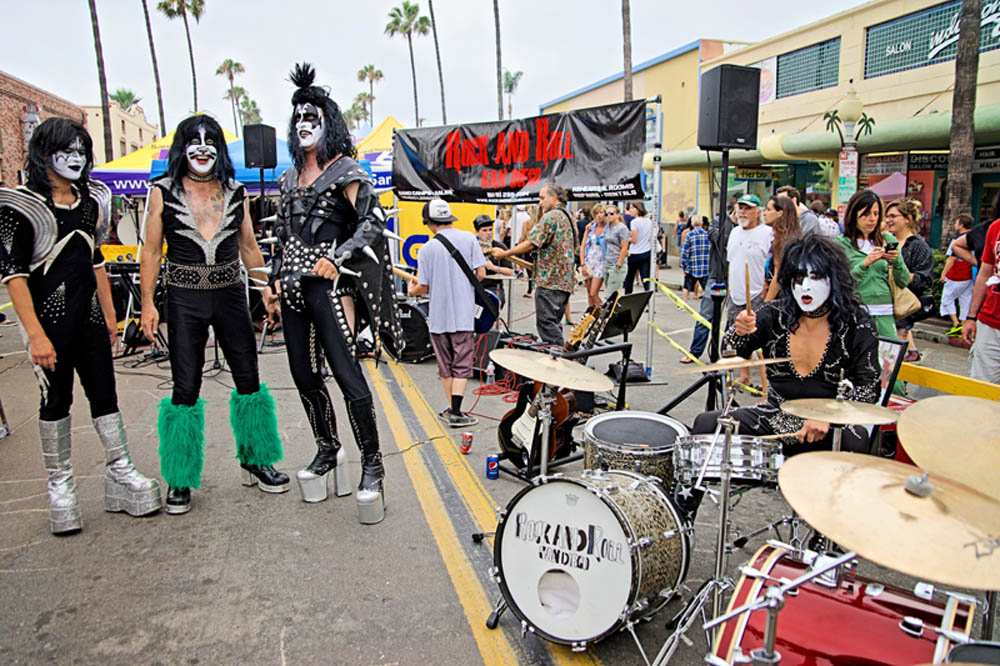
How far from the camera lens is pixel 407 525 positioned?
13.7 ft

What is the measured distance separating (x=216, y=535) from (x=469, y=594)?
156cm

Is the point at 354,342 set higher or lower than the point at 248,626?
higher

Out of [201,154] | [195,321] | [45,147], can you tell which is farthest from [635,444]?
[45,147]

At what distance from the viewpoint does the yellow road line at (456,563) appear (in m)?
2.99

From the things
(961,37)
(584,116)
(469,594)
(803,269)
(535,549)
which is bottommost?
(469,594)

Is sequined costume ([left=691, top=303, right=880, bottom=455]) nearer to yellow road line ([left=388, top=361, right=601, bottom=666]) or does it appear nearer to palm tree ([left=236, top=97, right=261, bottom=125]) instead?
yellow road line ([left=388, top=361, right=601, bottom=666])

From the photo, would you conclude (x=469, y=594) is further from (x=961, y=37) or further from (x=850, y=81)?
(x=850, y=81)

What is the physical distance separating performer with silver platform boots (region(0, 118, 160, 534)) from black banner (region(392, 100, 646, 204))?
203 inches

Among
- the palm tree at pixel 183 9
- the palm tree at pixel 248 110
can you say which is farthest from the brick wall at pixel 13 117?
the palm tree at pixel 248 110

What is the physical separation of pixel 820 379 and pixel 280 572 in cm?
Result: 298

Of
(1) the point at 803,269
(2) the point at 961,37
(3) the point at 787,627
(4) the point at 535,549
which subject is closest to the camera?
(3) the point at 787,627

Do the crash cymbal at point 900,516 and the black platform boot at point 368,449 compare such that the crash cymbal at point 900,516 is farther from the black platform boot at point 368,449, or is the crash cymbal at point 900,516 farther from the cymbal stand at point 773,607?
the black platform boot at point 368,449

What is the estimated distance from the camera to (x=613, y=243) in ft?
38.8

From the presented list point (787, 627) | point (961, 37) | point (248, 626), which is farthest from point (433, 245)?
point (961, 37)
